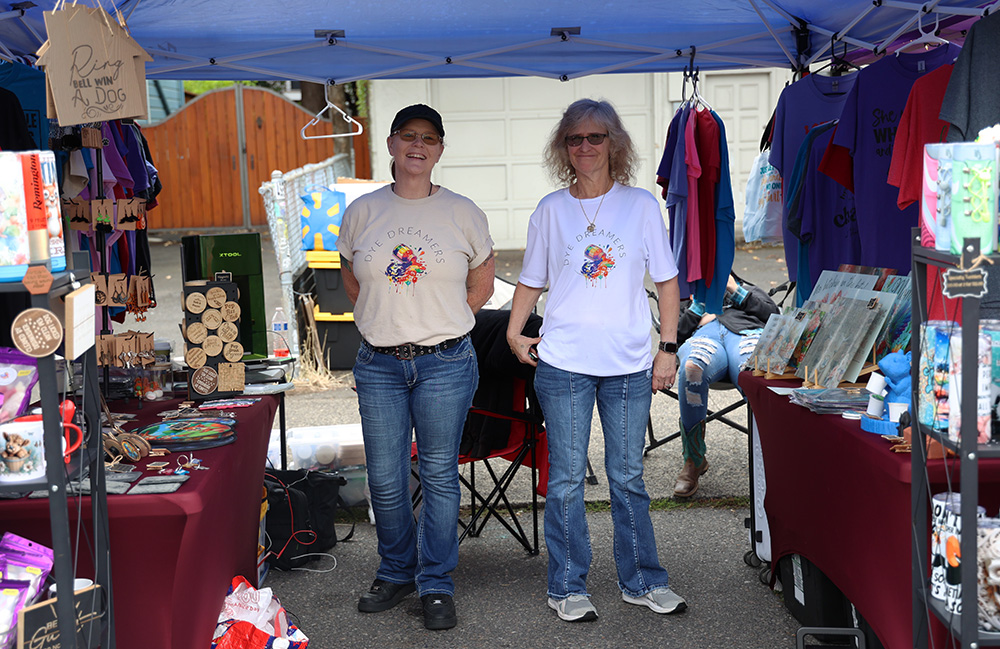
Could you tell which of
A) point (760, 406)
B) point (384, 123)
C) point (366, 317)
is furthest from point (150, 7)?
point (384, 123)

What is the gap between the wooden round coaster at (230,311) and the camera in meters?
3.32

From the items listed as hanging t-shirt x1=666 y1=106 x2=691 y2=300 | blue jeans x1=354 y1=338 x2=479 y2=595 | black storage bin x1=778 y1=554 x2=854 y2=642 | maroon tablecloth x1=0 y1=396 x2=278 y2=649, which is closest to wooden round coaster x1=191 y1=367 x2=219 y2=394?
blue jeans x1=354 y1=338 x2=479 y2=595

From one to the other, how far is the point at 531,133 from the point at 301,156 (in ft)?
14.5

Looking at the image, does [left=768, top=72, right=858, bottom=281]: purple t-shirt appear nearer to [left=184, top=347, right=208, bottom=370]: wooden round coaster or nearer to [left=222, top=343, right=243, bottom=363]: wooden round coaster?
[left=222, top=343, right=243, bottom=363]: wooden round coaster

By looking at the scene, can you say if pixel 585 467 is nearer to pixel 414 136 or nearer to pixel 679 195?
pixel 414 136

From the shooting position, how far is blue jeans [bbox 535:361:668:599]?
3158mm

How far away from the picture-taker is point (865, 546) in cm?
260

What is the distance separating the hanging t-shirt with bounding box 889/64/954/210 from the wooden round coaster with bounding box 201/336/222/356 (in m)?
2.38

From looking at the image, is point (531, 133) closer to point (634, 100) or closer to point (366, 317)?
point (634, 100)

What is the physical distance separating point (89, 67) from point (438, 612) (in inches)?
81.5

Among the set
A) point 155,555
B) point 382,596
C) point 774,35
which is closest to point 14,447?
point 155,555

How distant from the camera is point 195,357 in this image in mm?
3340

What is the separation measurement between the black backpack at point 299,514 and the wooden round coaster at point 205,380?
611mm

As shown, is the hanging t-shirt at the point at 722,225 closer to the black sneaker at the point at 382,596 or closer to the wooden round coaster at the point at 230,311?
the black sneaker at the point at 382,596
